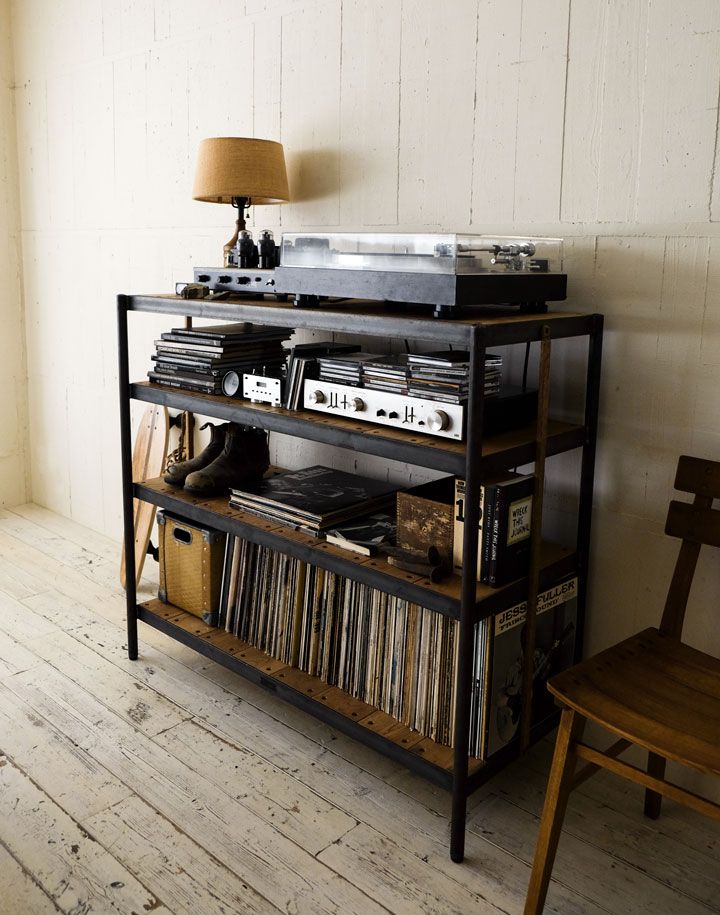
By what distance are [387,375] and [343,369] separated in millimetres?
136

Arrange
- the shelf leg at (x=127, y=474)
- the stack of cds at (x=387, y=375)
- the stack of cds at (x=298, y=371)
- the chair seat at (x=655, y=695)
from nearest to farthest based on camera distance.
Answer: the chair seat at (x=655, y=695), the stack of cds at (x=387, y=375), the stack of cds at (x=298, y=371), the shelf leg at (x=127, y=474)

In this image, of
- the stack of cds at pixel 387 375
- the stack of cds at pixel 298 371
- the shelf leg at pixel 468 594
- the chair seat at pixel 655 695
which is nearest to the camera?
the chair seat at pixel 655 695

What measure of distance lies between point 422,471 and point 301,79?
124 centimetres

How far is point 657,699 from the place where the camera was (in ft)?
5.15

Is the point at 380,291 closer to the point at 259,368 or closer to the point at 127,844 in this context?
the point at 259,368

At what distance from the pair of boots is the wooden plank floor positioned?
0.59m

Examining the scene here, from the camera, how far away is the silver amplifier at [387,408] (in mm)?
1776

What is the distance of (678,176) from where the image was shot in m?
1.82

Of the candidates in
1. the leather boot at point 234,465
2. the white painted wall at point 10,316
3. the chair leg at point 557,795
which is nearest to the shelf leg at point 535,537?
the chair leg at point 557,795

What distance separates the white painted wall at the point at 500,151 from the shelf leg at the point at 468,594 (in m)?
0.50

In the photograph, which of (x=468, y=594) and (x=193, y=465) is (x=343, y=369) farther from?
(x=193, y=465)

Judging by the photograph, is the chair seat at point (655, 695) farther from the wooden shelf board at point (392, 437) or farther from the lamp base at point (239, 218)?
the lamp base at point (239, 218)

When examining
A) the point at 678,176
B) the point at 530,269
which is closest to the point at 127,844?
the point at 530,269

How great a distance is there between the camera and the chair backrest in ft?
5.86
